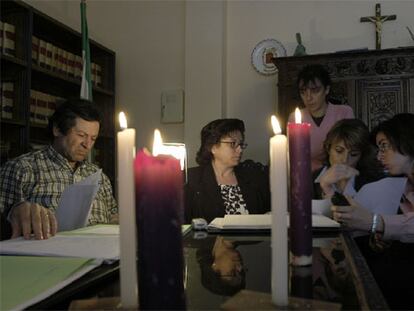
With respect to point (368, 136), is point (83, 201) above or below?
below

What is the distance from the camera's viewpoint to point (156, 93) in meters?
3.69

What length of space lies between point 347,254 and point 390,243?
1.81ft

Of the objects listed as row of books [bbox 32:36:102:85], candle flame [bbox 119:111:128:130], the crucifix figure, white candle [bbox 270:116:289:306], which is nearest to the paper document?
candle flame [bbox 119:111:128:130]

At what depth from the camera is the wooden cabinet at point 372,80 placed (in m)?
2.75

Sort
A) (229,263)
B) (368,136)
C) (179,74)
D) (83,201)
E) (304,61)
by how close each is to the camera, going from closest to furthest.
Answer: (229,263)
(83,201)
(368,136)
(304,61)
(179,74)

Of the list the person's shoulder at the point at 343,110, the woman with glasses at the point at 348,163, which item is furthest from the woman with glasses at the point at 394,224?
the person's shoulder at the point at 343,110

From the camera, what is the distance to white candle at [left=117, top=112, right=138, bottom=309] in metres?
0.41

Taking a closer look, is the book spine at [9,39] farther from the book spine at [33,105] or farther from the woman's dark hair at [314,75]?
the woman's dark hair at [314,75]

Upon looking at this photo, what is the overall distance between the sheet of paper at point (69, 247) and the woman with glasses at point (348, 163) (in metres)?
1.24

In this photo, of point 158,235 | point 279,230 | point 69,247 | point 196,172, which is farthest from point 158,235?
point 196,172

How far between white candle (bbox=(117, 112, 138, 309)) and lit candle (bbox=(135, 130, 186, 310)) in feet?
0.10

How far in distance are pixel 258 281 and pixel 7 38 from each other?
8.59 ft

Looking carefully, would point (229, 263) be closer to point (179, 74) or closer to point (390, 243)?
point (390, 243)

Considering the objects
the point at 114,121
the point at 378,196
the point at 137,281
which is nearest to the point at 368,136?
the point at 378,196
